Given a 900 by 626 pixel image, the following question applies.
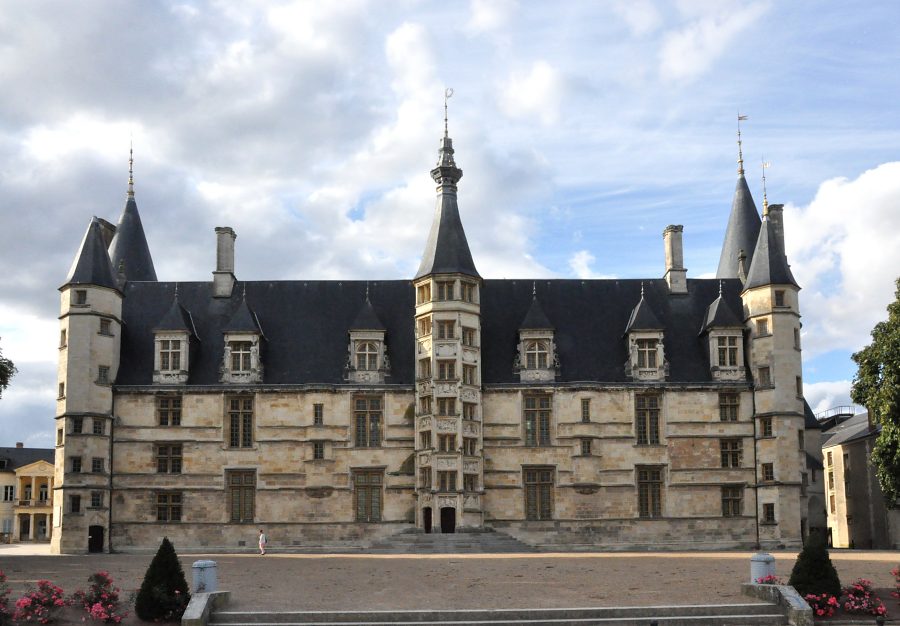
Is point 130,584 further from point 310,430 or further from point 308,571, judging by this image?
point 310,430

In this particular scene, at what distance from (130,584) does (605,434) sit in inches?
919

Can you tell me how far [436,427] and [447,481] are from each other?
228 centimetres

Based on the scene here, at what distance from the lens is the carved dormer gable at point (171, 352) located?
45.9 m

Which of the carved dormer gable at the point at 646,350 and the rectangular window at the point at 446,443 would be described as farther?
the carved dormer gable at the point at 646,350

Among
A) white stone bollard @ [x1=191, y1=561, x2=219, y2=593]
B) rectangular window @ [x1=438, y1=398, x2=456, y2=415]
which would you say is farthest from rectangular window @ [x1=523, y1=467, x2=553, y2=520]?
white stone bollard @ [x1=191, y1=561, x2=219, y2=593]

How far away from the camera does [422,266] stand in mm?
46938

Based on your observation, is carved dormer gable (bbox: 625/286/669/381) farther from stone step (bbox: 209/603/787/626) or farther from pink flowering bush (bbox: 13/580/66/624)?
pink flowering bush (bbox: 13/580/66/624)

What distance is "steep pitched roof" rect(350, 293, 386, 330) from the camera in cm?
4653

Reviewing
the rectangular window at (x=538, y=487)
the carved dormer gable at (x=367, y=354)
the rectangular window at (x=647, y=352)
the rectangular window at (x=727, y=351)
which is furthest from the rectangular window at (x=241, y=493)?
the rectangular window at (x=727, y=351)

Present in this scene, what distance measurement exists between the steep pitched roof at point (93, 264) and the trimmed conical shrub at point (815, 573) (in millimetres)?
32229

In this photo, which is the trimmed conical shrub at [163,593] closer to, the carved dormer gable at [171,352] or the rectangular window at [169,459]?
the rectangular window at [169,459]

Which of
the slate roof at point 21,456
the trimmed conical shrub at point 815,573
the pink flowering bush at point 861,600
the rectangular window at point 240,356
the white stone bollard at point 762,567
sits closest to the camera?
the pink flowering bush at point 861,600

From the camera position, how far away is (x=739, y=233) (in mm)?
53812

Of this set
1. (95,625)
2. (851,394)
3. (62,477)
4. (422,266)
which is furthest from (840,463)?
(95,625)
